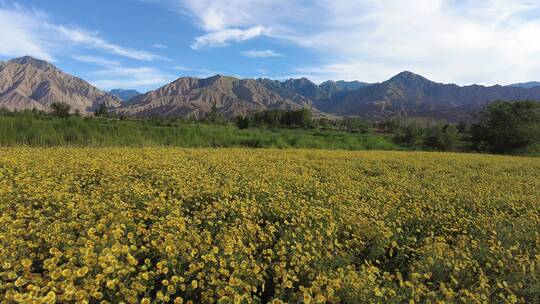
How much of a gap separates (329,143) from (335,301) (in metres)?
32.7

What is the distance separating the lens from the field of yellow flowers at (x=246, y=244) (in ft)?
10.6

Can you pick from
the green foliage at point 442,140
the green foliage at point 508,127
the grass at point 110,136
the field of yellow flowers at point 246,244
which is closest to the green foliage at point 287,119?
the green foliage at point 442,140

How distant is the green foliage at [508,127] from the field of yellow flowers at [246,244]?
38.1 meters

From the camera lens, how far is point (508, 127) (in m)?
40.5

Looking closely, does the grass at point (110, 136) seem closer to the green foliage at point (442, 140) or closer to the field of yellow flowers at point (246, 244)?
the field of yellow flowers at point (246, 244)

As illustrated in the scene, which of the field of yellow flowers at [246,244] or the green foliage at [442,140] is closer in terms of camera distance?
the field of yellow flowers at [246,244]

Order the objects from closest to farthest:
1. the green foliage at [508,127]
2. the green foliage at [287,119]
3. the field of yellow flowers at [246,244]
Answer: the field of yellow flowers at [246,244] → the green foliage at [508,127] → the green foliage at [287,119]

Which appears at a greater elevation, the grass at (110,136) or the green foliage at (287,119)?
the green foliage at (287,119)

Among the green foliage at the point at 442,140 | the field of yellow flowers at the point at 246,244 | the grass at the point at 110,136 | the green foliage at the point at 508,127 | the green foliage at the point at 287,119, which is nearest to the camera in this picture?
the field of yellow flowers at the point at 246,244

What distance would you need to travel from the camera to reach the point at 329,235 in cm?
489

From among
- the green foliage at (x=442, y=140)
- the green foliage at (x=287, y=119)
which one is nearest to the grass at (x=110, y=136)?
the green foliage at (x=442, y=140)

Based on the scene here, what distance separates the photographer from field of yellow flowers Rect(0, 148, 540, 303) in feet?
10.6

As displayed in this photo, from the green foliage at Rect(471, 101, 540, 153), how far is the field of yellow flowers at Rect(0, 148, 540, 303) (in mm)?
38127

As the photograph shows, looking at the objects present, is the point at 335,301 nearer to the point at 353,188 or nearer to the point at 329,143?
the point at 353,188
